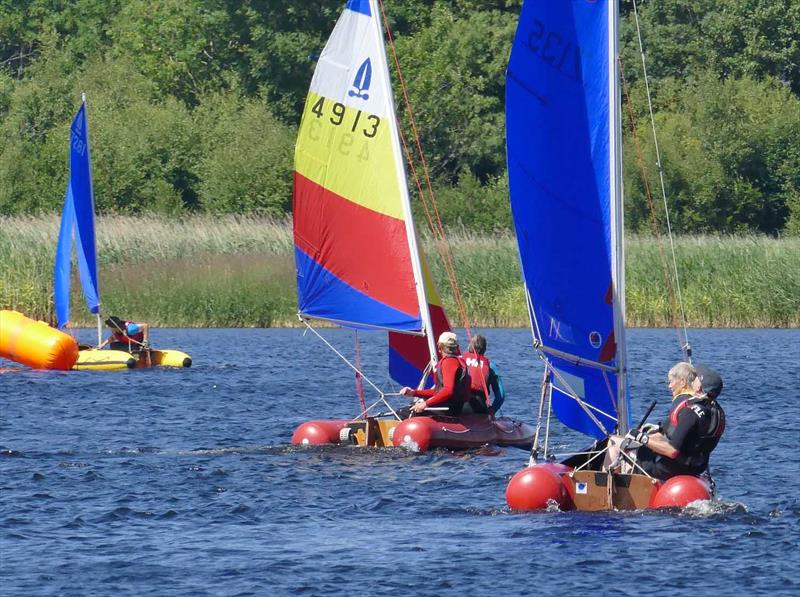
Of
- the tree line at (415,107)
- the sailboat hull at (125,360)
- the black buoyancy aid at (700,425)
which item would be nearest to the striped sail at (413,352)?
the black buoyancy aid at (700,425)

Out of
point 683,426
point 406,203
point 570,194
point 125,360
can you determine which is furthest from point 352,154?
point 125,360

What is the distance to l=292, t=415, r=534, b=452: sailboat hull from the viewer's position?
1658 cm

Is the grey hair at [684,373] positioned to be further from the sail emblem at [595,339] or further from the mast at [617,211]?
the sail emblem at [595,339]

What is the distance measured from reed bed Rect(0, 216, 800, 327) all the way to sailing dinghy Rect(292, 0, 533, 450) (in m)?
15.5

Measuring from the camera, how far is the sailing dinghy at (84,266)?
26.8m

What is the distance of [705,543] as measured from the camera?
12250mm

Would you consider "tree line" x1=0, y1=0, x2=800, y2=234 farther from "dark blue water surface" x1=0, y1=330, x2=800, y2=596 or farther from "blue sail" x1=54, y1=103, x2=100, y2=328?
"dark blue water surface" x1=0, y1=330, x2=800, y2=596

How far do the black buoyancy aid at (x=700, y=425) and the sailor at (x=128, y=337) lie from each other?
15.5m

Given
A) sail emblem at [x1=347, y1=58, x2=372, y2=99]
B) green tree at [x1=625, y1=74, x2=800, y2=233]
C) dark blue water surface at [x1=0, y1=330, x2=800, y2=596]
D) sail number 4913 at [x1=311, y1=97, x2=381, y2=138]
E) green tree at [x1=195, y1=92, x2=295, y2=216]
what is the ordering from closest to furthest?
dark blue water surface at [x1=0, y1=330, x2=800, y2=596], sail emblem at [x1=347, y1=58, x2=372, y2=99], sail number 4913 at [x1=311, y1=97, x2=381, y2=138], green tree at [x1=195, y1=92, x2=295, y2=216], green tree at [x1=625, y1=74, x2=800, y2=233]

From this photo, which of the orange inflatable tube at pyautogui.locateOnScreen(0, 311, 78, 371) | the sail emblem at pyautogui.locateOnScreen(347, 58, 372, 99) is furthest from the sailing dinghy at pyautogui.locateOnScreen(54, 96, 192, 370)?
the sail emblem at pyautogui.locateOnScreen(347, 58, 372, 99)

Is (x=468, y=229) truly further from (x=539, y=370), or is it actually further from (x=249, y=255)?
(x=539, y=370)

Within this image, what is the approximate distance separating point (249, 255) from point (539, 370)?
31.9 feet

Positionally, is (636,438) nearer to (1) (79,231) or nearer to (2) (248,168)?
(1) (79,231)

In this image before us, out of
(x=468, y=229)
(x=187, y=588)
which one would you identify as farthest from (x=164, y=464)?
(x=468, y=229)
